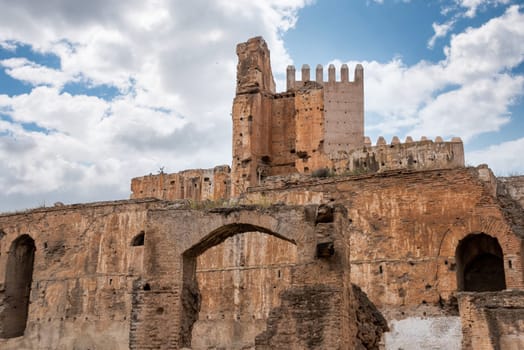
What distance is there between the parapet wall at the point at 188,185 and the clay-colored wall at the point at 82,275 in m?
4.43

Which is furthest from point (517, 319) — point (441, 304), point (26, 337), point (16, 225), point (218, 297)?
point (16, 225)

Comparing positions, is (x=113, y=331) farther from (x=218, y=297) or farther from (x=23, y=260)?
(x=23, y=260)

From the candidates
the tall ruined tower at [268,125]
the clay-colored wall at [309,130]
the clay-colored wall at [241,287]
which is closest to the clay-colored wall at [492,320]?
the clay-colored wall at [241,287]

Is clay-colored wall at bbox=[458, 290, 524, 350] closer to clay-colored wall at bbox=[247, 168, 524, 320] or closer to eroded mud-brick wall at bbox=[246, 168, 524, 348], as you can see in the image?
eroded mud-brick wall at bbox=[246, 168, 524, 348]

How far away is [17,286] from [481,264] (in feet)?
53.5

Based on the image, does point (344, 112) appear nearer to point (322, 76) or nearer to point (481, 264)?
point (322, 76)

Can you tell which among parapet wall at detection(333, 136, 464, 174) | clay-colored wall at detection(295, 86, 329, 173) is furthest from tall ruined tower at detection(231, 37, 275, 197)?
parapet wall at detection(333, 136, 464, 174)

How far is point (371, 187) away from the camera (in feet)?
62.7

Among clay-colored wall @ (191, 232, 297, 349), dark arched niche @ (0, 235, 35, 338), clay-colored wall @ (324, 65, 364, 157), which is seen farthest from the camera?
clay-colored wall @ (324, 65, 364, 157)

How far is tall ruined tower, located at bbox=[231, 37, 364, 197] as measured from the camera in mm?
27125

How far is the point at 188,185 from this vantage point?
1125 inches

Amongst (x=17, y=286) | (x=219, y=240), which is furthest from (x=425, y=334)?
(x=17, y=286)

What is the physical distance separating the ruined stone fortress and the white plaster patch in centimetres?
3

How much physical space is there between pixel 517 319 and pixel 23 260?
1844 centimetres
